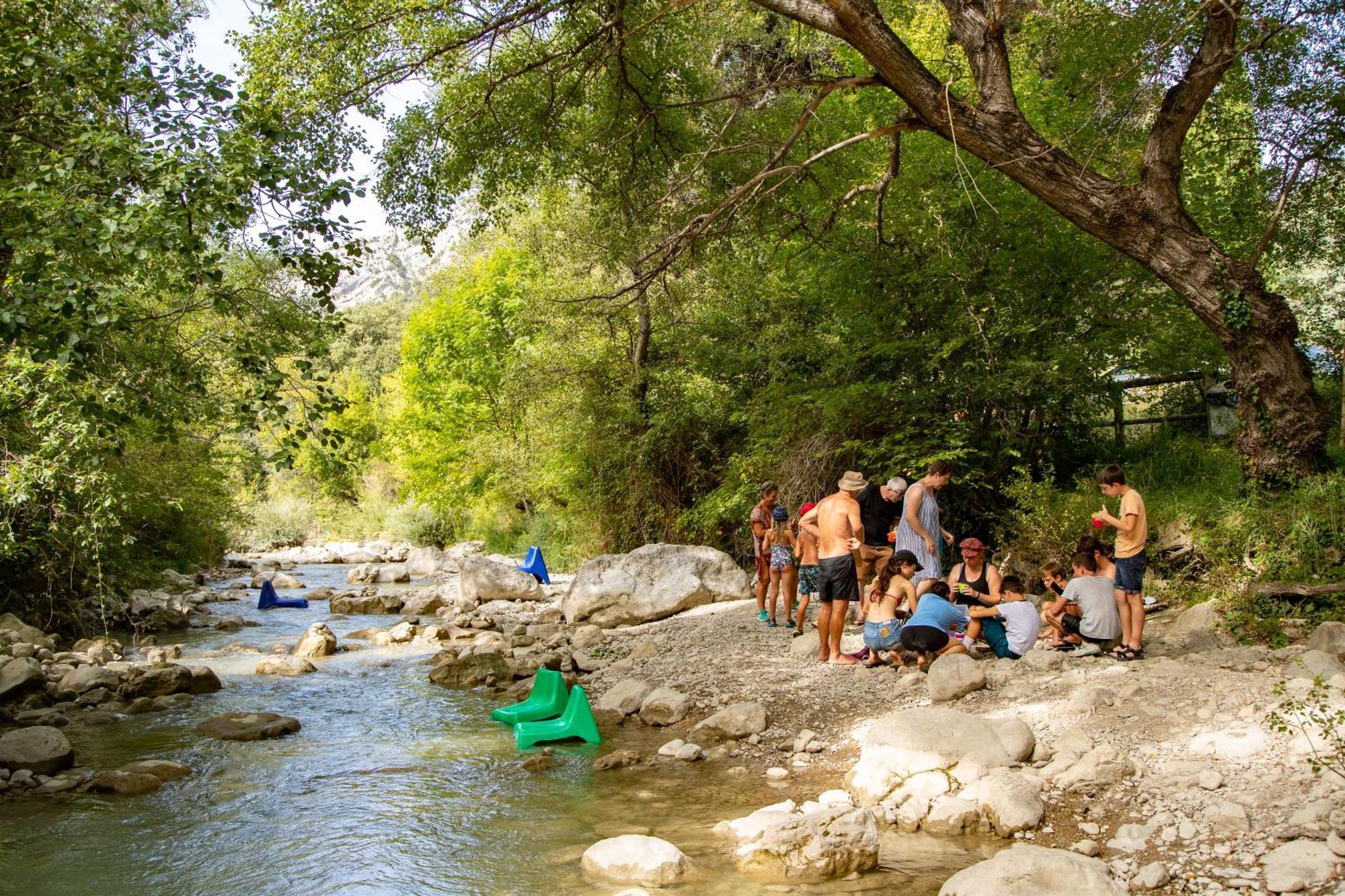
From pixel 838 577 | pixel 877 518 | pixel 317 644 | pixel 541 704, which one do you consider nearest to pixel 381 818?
pixel 541 704

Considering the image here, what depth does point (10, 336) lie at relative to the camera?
4.88m

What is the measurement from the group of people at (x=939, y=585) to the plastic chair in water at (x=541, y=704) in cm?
258

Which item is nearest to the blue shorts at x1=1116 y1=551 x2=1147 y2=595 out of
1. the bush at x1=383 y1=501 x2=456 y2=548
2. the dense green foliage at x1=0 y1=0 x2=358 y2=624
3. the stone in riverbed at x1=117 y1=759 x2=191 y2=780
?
the dense green foliage at x1=0 y1=0 x2=358 y2=624

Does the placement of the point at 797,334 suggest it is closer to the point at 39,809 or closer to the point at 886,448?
the point at 886,448

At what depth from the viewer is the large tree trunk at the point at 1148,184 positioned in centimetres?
800

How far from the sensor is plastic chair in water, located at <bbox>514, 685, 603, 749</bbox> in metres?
8.09

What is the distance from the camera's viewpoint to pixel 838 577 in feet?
28.5

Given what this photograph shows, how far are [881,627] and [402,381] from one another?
2639 centimetres

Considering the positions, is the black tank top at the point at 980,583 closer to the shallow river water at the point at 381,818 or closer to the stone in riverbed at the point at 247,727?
the shallow river water at the point at 381,818

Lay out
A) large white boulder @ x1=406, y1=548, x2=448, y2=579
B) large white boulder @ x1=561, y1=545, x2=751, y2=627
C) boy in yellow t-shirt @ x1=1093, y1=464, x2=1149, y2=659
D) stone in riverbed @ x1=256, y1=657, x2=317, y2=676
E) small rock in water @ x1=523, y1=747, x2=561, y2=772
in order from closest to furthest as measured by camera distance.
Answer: small rock in water @ x1=523, y1=747, x2=561, y2=772 → boy in yellow t-shirt @ x1=1093, y1=464, x2=1149, y2=659 → stone in riverbed @ x1=256, y1=657, x2=317, y2=676 → large white boulder @ x1=561, y1=545, x2=751, y2=627 → large white boulder @ x1=406, y1=548, x2=448, y2=579

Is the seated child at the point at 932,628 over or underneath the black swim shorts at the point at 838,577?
underneath

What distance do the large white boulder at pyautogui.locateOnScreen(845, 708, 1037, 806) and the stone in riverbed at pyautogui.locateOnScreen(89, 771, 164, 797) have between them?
521cm

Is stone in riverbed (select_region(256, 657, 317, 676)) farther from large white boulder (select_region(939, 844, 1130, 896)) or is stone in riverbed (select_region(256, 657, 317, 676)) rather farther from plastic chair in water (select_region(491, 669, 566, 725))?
large white boulder (select_region(939, 844, 1130, 896))

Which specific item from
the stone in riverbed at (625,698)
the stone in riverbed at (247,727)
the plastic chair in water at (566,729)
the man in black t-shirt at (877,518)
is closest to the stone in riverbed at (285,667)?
the stone in riverbed at (247,727)
